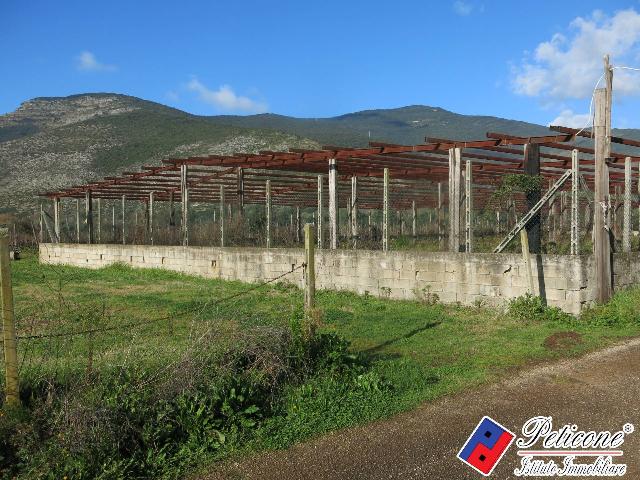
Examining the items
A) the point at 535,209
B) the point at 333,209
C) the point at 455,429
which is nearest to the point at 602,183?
the point at 535,209

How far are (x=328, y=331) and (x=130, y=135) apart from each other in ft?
243

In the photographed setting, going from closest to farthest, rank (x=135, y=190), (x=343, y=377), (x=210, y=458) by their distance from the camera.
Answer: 1. (x=210, y=458)
2. (x=343, y=377)
3. (x=135, y=190)

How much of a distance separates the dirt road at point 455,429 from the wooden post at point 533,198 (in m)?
4.60

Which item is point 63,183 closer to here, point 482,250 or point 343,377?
point 482,250

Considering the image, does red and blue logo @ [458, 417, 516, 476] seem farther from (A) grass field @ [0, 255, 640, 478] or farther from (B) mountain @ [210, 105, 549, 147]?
(B) mountain @ [210, 105, 549, 147]

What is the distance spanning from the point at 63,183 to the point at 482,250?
57614mm

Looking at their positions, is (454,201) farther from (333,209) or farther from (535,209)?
(333,209)

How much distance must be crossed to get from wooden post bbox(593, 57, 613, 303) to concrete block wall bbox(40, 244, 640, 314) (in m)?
0.31

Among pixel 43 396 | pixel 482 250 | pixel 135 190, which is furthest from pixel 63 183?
pixel 43 396

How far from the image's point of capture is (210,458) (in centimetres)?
460

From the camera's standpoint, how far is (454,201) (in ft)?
39.3

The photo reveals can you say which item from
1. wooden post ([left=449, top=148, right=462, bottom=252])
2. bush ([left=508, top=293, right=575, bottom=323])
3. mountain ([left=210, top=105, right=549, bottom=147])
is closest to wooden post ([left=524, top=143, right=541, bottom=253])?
wooden post ([left=449, top=148, right=462, bottom=252])

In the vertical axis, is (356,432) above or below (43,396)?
below

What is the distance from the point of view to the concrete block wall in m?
9.90
